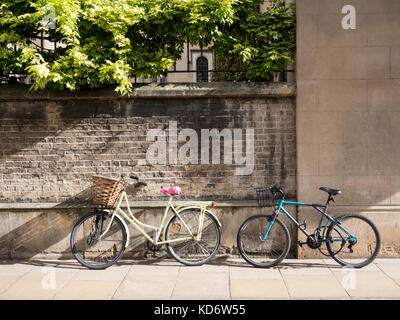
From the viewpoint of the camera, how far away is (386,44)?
5629 millimetres

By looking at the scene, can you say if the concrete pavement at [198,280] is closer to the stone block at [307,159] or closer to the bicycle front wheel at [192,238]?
the bicycle front wheel at [192,238]

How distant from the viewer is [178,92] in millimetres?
5699

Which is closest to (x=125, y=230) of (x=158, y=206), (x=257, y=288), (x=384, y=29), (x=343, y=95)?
(x=158, y=206)

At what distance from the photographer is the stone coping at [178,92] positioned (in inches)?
224

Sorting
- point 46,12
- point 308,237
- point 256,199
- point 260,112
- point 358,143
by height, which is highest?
point 46,12

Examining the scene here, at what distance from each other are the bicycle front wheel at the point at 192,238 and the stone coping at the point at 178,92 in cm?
173

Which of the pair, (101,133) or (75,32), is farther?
(101,133)

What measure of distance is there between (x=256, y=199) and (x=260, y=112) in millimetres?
1290

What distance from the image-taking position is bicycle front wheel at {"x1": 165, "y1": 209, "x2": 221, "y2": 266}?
17.8ft

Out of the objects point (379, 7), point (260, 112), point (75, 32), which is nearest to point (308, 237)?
point (260, 112)

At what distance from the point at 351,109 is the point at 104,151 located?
12.0 feet

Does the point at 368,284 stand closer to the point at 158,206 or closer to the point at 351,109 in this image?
the point at 351,109

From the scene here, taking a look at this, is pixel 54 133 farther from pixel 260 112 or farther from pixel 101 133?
pixel 260 112

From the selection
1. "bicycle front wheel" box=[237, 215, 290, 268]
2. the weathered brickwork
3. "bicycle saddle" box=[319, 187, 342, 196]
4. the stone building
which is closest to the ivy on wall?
the stone building
